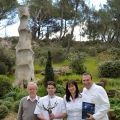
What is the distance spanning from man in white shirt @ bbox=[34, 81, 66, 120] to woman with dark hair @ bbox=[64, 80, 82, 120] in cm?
12

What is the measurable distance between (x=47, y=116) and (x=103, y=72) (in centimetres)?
2221

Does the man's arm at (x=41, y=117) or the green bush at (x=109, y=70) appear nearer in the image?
the man's arm at (x=41, y=117)

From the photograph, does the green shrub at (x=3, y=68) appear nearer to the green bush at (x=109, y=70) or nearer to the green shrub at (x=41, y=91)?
the green bush at (x=109, y=70)

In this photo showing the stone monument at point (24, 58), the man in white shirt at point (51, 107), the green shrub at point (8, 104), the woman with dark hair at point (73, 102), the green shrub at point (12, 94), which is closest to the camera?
the woman with dark hair at point (73, 102)

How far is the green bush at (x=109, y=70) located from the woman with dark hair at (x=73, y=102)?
22.0m

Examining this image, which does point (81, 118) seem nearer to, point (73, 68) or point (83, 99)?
point (83, 99)

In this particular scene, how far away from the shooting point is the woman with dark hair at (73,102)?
7.17 m

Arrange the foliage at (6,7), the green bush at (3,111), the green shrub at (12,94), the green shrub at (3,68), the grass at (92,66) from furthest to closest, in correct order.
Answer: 1. the foliage at (6,7)
2. the grass at (92,66)
3. the green shrub at (3,68)
4. the green shrub at (12,94)
5. the green bush at (3,111)

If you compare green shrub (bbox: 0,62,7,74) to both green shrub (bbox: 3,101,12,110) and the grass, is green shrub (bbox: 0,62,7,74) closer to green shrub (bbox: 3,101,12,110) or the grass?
the grass

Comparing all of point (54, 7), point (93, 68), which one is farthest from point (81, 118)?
point (54, 7)

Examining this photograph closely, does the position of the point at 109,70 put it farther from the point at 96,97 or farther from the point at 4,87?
the point at 96,97

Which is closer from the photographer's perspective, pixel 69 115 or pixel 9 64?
pixel 69 115

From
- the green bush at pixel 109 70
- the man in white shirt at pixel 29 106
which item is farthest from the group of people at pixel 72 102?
the green bush at pixel 109 70

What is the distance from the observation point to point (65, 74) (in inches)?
1120
